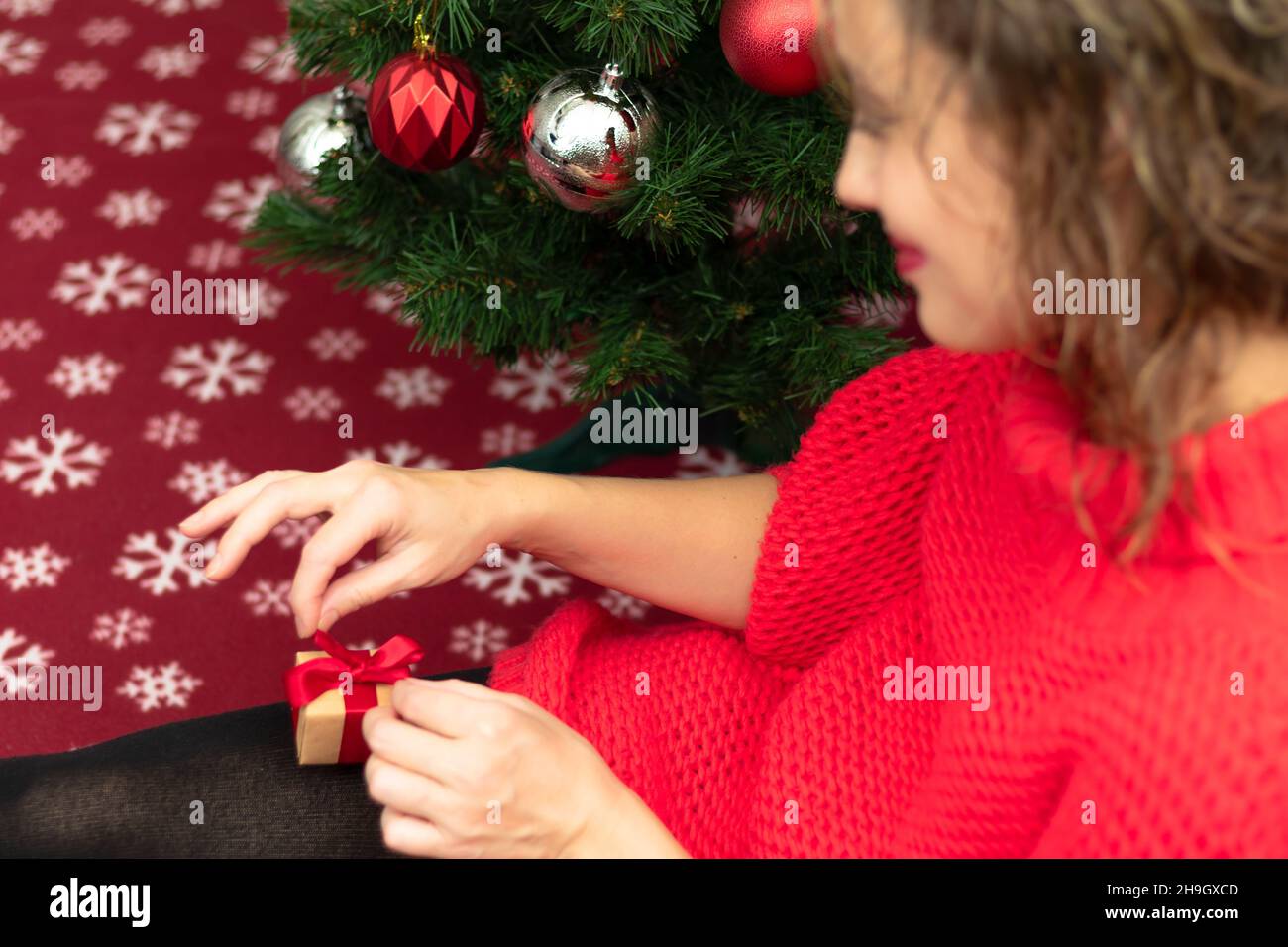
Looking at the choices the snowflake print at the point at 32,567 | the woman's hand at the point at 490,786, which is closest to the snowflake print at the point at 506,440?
the snowflake print at the point at 32,567

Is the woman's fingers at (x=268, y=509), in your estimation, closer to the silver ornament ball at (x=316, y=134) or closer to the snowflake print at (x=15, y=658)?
the silver ornament ball at (x=316, y=134)

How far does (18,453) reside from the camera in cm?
158

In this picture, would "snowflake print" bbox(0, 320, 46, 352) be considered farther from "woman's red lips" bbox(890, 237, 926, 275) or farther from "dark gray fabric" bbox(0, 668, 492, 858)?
"woman's red lips" bbox(890, 237, 926, 275)

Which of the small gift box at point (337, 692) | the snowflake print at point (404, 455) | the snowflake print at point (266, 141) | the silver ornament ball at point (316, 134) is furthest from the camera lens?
the snowflake print at point (266, 141)

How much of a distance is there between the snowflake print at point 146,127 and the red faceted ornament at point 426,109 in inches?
40.9

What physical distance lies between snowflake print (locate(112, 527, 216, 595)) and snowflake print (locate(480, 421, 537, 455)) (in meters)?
0.35

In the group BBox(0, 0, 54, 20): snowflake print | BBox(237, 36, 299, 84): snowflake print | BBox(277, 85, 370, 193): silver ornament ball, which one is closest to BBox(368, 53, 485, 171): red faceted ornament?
BBox(277, 85, 370, 193): silver ornament ball

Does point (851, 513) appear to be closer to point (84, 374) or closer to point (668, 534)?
point (668, 534)

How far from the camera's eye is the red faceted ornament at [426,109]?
1.00 meters

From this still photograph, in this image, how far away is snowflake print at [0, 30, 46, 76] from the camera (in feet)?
6.66

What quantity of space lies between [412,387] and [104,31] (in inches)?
37.4

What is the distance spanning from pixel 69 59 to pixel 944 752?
1.93 metres

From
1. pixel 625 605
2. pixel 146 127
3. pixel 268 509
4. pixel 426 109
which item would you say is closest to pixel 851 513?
pixel 268 509
